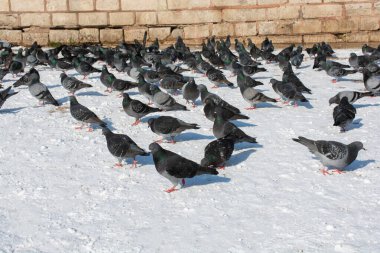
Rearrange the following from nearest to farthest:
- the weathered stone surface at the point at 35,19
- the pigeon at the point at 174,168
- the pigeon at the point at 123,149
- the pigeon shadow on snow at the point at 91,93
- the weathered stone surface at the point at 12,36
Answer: the pigeon at the point at 174,168
the pigeon at the point at 123,149
the pigeon shadow on snow at the point at 91,93
the weathered stone surface at the point at 35,19
the weathered stone surface at the point at 12,36

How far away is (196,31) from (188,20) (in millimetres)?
567

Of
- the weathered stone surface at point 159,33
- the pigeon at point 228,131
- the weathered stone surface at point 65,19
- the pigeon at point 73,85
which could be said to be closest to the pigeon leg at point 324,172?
the pigeon at point 228,131

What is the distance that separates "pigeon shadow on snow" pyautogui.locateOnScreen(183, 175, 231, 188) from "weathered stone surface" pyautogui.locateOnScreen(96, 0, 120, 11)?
13.9 meters

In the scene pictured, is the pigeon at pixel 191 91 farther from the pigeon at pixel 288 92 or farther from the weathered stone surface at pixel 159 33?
the weathered stone surface at pixel 159 33

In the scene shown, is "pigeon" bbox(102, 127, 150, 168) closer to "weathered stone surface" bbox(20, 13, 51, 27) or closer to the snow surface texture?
the snow surface texture

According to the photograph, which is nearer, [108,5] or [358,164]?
[358,164]

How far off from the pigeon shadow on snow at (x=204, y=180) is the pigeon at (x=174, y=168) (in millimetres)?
224

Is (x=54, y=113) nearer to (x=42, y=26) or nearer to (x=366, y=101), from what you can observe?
(x=366, y=101)

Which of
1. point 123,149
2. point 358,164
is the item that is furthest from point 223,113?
point 358,164

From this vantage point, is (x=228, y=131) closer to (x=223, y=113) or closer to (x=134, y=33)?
(x=223, y=113)

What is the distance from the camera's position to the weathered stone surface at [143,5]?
1956 centimetres

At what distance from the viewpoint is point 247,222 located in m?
5.70

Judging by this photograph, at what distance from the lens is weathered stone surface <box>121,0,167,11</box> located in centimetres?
1956

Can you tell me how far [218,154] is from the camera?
724cm
